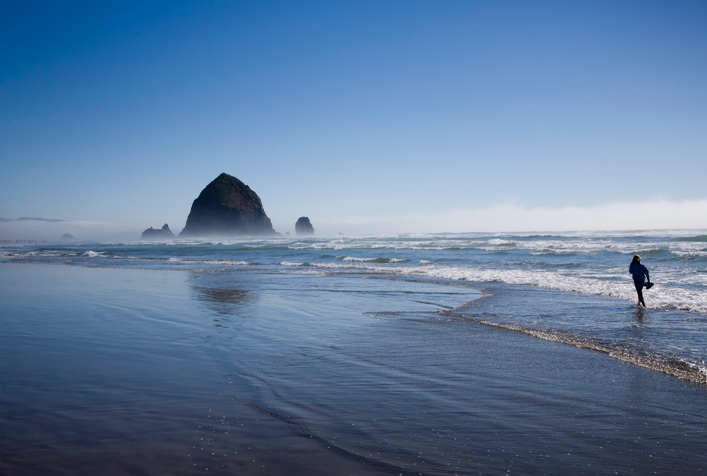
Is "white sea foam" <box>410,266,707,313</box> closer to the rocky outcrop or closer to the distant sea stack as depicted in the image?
the rocky outcrop

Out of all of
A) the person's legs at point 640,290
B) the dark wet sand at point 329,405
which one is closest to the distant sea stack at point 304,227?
the person's legs at point 640,290

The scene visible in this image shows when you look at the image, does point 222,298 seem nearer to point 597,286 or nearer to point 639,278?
point 639,278

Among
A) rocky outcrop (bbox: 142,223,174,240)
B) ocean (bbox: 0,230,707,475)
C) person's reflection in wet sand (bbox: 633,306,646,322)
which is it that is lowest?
person's reflection in wet sand (bbox: 633,306,646,322)

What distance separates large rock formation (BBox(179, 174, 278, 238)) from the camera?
12988 cm

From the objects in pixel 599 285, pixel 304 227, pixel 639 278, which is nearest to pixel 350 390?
pixel 639 278

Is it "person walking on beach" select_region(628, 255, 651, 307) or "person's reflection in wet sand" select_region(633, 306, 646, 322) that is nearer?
"person's reflection in wet sand" select_region(633, 306, 646, 322)

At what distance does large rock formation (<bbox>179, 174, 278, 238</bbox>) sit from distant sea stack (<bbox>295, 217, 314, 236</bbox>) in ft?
116

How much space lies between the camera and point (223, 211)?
5094 inches

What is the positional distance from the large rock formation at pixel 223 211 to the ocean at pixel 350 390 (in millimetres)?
122207

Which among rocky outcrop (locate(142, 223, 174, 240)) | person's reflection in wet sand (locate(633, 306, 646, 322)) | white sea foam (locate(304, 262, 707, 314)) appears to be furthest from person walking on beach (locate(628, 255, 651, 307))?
rocky outcrop (locate(142, 223, 174, 240))

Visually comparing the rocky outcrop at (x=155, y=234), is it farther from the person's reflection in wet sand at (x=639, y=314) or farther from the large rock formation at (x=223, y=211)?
the person's reflection in wet sand at (x=639, y=314)

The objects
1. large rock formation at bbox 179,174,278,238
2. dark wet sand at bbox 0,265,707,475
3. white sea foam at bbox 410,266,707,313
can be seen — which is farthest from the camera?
large rock formation at bbox 179,174,278,238

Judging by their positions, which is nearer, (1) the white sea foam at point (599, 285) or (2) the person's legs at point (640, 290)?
(2) the person's legs at point (640, 290)

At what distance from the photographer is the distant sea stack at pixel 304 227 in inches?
6733
